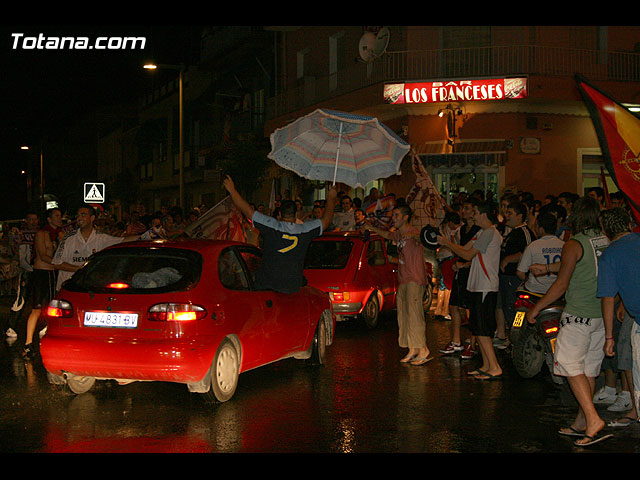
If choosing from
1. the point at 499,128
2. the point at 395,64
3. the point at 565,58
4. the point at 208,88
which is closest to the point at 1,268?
the point at 395,64

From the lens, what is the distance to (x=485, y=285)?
356 inches

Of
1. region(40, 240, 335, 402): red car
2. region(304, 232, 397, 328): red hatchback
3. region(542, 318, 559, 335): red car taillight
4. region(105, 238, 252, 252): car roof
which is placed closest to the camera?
region(40, 240, 335, 402): red car

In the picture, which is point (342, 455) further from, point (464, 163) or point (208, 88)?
point (208, 88)

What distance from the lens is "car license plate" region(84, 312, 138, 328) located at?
7348 millimetres

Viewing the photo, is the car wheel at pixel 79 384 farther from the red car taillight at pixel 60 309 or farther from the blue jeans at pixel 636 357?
the blue jeans at pixel 636 357

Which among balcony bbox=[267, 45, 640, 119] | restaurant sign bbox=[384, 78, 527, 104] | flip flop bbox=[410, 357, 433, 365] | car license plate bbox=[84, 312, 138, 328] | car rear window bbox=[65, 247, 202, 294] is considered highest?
balcony bbox=[267, 45, 640, 119]

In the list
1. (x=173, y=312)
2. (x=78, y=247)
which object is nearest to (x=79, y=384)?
(x=173, y=312)

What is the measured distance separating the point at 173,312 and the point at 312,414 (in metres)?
1.57

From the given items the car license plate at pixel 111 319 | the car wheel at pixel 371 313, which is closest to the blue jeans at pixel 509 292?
→ the car wheel at pixel 371 313

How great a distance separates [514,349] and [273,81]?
26260mm

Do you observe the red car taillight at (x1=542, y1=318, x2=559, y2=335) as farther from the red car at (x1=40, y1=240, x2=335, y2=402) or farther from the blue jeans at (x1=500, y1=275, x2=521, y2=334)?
the red car at (x1=40, y1=240, x2=335, y2=402)

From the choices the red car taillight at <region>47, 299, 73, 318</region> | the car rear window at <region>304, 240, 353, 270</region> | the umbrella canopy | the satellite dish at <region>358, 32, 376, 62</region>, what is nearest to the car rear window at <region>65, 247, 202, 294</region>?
the red car taillight at <region>47, 299, 73, 318</region>

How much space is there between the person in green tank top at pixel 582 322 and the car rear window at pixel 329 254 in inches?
243

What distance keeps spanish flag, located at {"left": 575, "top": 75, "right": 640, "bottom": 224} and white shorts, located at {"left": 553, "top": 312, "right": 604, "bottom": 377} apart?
1.00m
